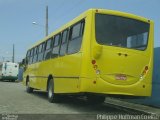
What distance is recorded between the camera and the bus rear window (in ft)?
44.0

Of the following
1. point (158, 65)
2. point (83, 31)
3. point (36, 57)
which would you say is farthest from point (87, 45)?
point (36, 57)

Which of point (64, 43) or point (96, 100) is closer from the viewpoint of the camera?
point (64, 43)

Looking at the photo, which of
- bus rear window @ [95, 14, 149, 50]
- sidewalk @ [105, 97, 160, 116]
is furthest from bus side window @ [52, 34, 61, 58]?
bus rear window @ [95, 14, 149, 50]

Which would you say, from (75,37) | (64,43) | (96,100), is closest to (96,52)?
(75,37)

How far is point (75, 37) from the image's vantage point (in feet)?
47.5

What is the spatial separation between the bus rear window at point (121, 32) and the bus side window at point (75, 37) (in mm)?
735

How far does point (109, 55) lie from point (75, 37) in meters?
1.80

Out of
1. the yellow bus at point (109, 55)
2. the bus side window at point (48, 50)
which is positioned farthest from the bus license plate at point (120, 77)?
the bus side window at point (48, 50)

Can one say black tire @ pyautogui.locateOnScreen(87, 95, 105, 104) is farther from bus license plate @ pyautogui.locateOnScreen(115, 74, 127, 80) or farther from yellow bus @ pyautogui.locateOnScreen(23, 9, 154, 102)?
bus license plate @ pyautogui.locateOnScreen(115, 74, 127, 80)

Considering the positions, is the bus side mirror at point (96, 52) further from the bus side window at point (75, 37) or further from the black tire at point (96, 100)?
the black tire at point (96, 100)

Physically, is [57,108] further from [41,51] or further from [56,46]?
[41,51]

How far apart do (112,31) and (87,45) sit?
1.07 metres

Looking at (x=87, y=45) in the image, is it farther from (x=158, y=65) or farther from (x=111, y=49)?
(x=158, y=65)

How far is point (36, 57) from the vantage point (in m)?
23.3
